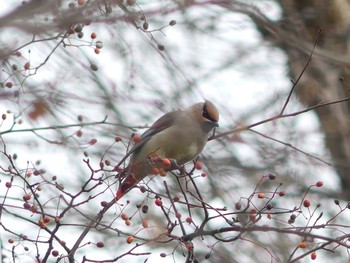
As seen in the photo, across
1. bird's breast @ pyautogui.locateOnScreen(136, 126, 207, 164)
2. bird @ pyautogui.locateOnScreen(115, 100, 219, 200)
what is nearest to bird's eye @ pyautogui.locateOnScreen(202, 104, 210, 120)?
bird @ pyautogui.locateOnScreen(115, 100, 219, 200)

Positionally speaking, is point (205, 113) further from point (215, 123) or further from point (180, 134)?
point (180, 134)

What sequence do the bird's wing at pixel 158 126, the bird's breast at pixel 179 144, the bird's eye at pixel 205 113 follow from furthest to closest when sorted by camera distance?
the bird's eye at pixel 205 113
the bird's wing at pixel 158 126
the bird's breast at pixel 179 144

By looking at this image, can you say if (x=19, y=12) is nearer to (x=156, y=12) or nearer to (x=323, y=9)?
(x=156, y=12)

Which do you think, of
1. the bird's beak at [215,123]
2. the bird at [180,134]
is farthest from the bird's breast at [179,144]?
the bird's beak at [215,123]

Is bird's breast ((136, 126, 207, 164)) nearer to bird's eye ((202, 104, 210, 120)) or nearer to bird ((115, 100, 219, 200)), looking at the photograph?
bird ((115, 100, 219, 200))

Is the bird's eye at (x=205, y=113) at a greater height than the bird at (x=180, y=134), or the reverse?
the bird's eye at (x=205, y=113)

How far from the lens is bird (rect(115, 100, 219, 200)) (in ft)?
18.4

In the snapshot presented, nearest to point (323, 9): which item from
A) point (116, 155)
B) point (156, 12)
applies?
point (116, 155)

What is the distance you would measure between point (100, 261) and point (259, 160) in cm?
305

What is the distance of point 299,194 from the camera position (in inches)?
322

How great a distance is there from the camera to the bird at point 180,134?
562 centimetres

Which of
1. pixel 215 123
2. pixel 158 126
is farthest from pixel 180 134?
pixel 215 123

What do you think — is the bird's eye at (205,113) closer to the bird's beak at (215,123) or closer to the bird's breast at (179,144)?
the bird's beak at (215,123)

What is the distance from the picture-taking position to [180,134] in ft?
19.0
